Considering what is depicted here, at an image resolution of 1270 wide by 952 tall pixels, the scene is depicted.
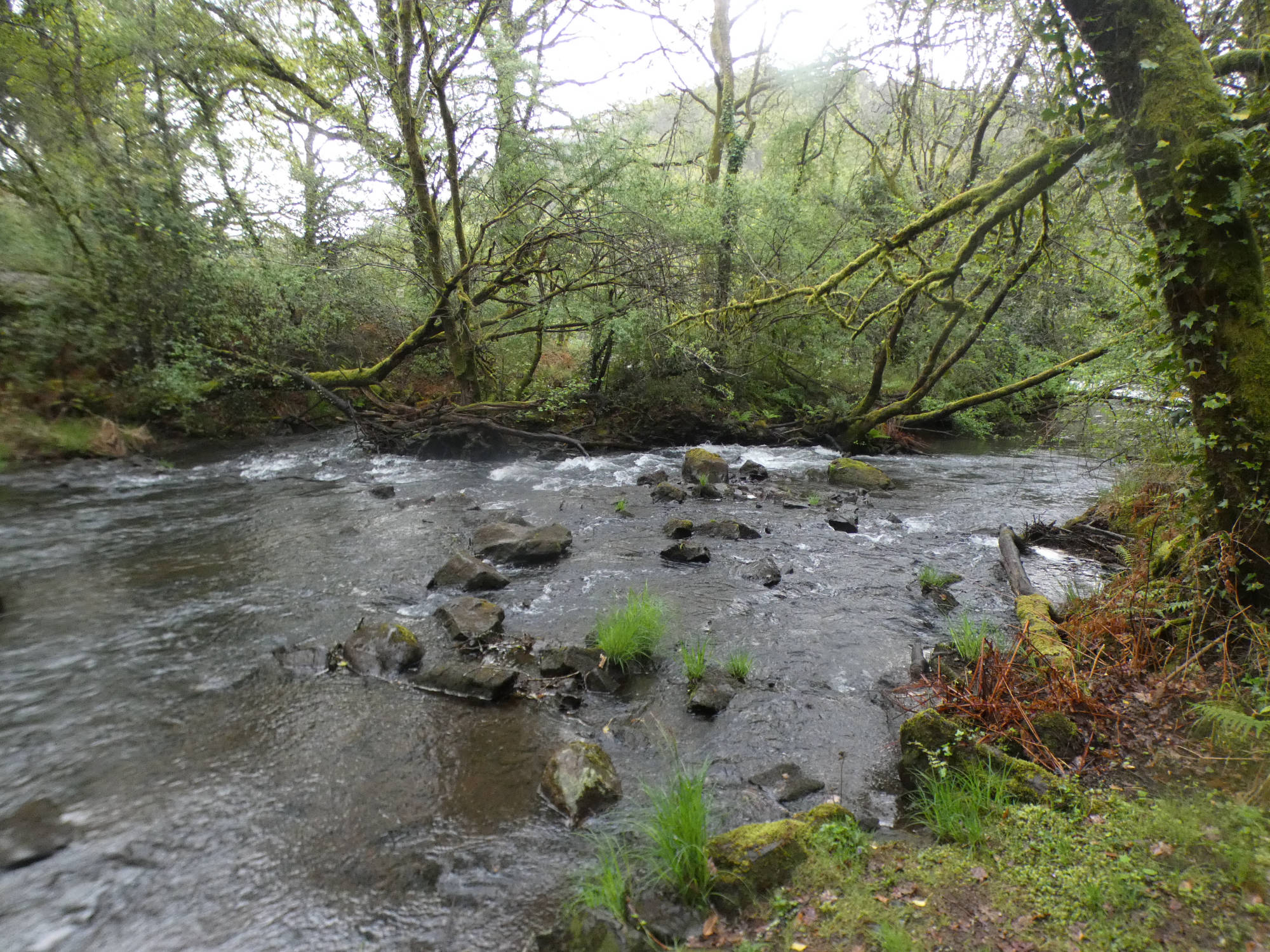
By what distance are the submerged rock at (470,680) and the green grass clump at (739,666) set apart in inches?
73.4

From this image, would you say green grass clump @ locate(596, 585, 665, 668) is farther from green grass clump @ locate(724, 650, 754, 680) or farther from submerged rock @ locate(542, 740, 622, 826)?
submerged rock @ locate(542, 740, 622, 826)

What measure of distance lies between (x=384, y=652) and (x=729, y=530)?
5416mm

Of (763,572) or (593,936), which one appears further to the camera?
(763,572)

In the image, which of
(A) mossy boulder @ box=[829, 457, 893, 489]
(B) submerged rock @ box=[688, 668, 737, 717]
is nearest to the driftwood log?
(B) submerged rock @ box=[688, 668, 737, 717]

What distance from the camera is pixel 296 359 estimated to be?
1545 cm

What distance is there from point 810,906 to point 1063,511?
1064cm

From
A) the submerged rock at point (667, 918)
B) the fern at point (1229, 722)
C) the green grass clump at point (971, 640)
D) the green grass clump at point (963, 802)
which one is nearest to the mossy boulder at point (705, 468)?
the green grass clump at point (971, 640)

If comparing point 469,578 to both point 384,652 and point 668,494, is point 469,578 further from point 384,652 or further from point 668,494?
point 668,494

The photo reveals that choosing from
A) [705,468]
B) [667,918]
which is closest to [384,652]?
[667,918]

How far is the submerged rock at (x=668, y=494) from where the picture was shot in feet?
37.9

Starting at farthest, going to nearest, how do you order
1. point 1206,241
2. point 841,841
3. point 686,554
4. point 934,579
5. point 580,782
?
1. point 686,554
2. point 934,579
3. point 1206,241
4. point 580,782
5. point 841,841

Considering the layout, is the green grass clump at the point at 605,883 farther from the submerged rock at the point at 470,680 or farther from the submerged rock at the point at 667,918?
the submerged rock at the point at 470,680

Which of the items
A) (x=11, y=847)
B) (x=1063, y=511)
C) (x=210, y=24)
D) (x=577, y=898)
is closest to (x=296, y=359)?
(x=210, y=24)

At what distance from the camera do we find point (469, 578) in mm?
7363
